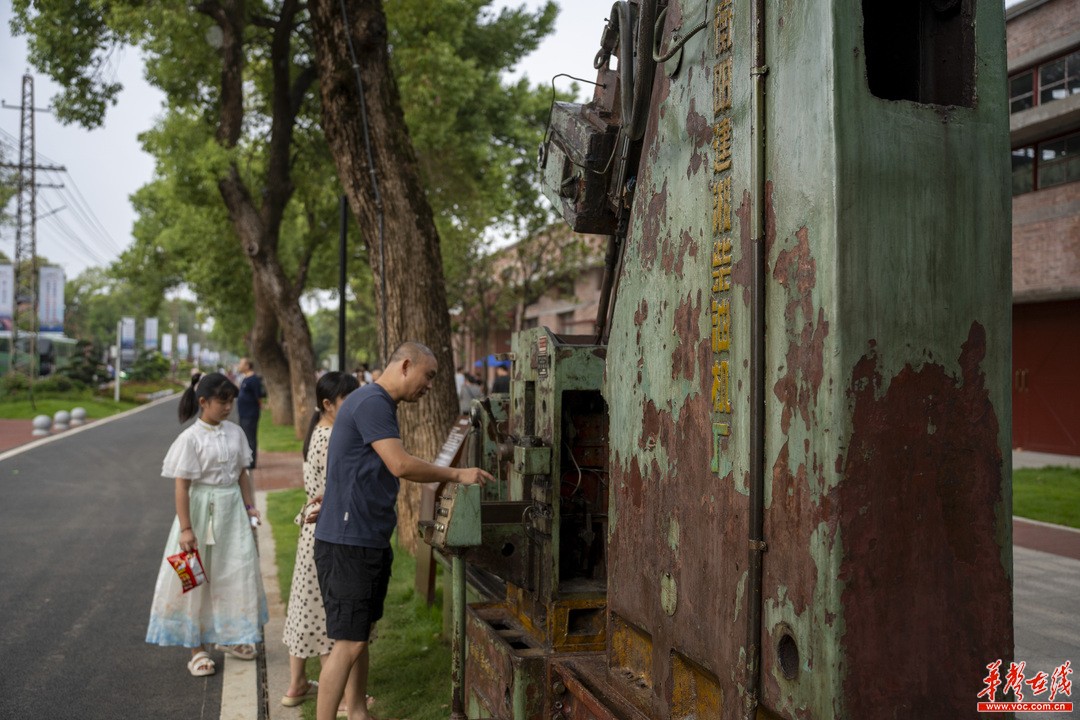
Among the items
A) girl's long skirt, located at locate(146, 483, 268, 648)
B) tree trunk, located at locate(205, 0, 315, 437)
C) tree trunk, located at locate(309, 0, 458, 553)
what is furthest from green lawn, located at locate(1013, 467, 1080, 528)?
tree trunk, located at locate(205, 0, 315, 437)

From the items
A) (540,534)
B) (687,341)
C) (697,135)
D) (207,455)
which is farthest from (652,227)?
(207,455)

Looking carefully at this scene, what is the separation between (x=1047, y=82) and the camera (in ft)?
60.0

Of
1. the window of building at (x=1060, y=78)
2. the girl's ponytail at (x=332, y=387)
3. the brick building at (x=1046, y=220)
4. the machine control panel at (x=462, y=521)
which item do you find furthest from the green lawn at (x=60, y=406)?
the machine control panel at (x=462, y=521)

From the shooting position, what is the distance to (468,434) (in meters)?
5.39

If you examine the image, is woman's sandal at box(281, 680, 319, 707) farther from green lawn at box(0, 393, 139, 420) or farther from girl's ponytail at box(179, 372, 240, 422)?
green lawn at box(0, 393, 139, 420)

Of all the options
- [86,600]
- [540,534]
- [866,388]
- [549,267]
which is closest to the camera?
[866,388]

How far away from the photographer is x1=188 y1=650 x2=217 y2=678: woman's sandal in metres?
6.10

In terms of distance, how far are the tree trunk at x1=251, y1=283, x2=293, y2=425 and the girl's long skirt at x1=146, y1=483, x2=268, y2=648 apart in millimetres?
17942

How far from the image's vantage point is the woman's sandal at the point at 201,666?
6.10 m

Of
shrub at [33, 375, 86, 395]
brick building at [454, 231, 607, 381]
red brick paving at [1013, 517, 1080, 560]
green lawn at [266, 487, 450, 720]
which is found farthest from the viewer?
shrub at [33, 375, 86, 395]

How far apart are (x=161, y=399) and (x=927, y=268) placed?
4892cm

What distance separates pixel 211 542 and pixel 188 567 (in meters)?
0.28

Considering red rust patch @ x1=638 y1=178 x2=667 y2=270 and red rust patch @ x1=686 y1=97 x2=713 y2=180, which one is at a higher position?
red rust patch @ x1=686 y1=97 x2=713 y2=180

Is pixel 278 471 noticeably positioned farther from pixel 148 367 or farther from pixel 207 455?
pixel 148 367
